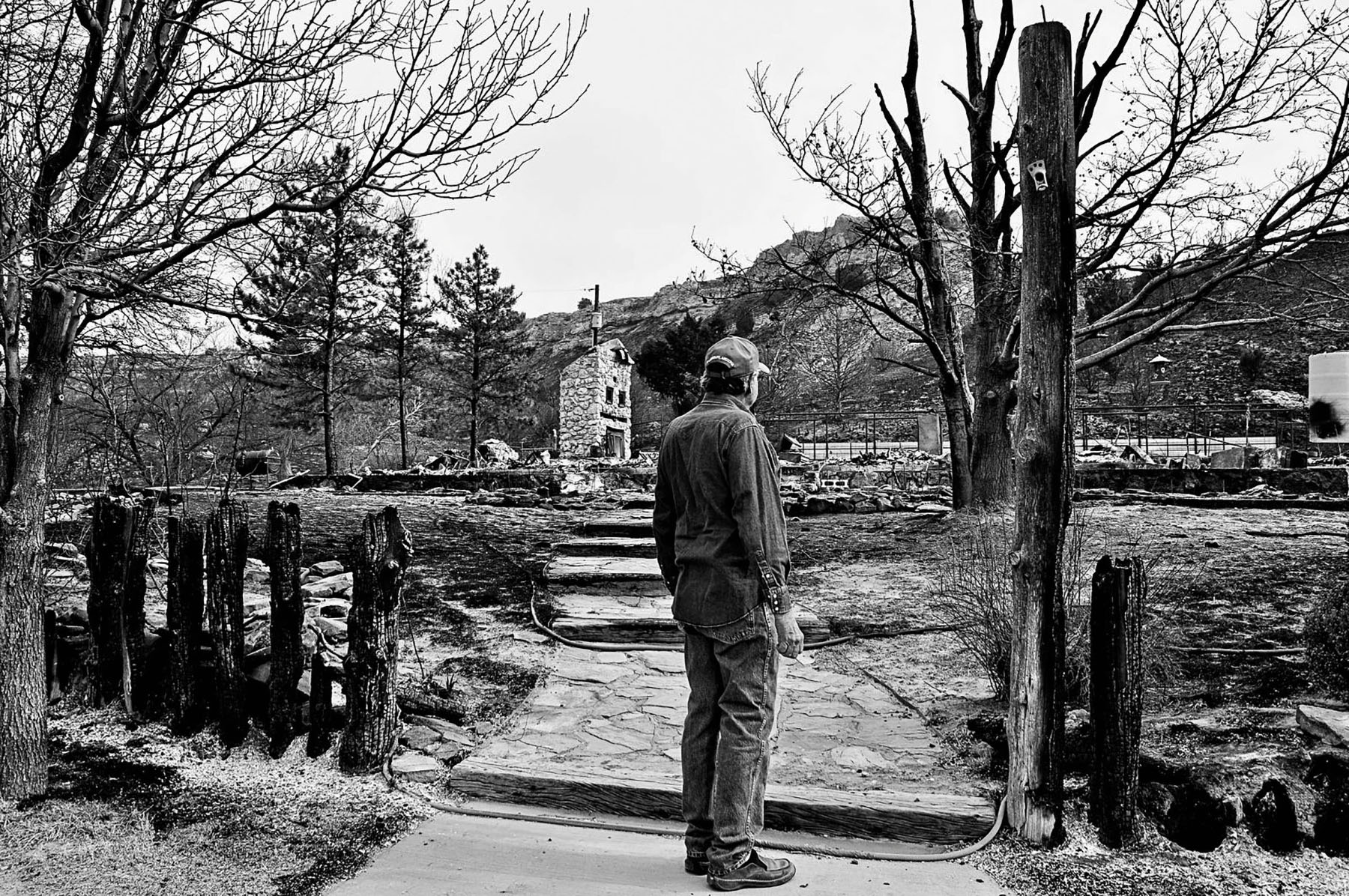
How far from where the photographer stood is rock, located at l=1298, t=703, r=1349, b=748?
3449 mm

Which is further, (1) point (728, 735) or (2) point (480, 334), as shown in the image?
(2) point (480, 334)

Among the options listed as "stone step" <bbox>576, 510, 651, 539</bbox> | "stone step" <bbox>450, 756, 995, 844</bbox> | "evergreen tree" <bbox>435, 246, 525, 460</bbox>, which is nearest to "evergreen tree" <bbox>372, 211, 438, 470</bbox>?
"evergreen tree" <bbox>435, 246, 525, 460</bbox>

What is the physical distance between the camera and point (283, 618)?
4078 mm

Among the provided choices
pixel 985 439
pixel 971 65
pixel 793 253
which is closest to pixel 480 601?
pixel 985 439

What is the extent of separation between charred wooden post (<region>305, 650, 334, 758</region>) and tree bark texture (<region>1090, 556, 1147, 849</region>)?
3.38 meters

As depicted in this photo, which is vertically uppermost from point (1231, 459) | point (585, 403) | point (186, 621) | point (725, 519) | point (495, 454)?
point (585, 403)

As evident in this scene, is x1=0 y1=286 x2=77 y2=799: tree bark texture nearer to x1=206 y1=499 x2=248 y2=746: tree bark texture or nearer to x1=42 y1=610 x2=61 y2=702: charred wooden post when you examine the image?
x1=206 y1=499 x2=248 y2=746: tree bark texture

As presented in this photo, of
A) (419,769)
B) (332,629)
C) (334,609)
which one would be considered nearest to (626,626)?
(332,629)

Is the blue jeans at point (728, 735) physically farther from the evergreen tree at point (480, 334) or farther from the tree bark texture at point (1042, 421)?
the evergreen tree at point (480, 334)

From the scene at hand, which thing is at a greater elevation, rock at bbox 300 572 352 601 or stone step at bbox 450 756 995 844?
rock at bbox 300 572 352 601

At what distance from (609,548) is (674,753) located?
4706 mm

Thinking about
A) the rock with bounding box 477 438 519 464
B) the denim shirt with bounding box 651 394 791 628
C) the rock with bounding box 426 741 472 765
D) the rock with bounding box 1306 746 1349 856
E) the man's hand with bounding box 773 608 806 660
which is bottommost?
the rock with bounding box 426 741 472 765

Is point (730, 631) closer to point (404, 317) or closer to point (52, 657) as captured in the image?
point (52, 657)

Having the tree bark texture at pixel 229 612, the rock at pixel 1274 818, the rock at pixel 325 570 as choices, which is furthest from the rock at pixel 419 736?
the rock at pixel 325 570
